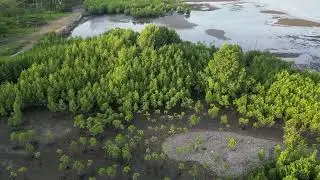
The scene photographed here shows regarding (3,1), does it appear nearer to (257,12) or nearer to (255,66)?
(257,12)

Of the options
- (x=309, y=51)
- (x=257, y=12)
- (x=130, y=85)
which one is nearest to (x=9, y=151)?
(x=130, y=85)

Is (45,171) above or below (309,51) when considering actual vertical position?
below

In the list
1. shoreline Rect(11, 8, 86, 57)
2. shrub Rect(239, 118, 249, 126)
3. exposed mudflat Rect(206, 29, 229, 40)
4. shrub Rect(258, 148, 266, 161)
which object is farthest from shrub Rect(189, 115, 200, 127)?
exposed mudflat Rect(206, 29, 229, 40)

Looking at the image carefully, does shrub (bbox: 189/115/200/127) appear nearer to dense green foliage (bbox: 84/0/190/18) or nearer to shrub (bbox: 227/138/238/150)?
shrub (bbox: 227/138/238/150)

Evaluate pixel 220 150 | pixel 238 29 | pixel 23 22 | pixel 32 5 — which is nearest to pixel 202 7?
pixel 238 29

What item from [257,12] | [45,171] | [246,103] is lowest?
[45,171]

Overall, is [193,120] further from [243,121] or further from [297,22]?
[297,22]

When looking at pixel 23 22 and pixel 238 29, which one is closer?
pixel 238 29
